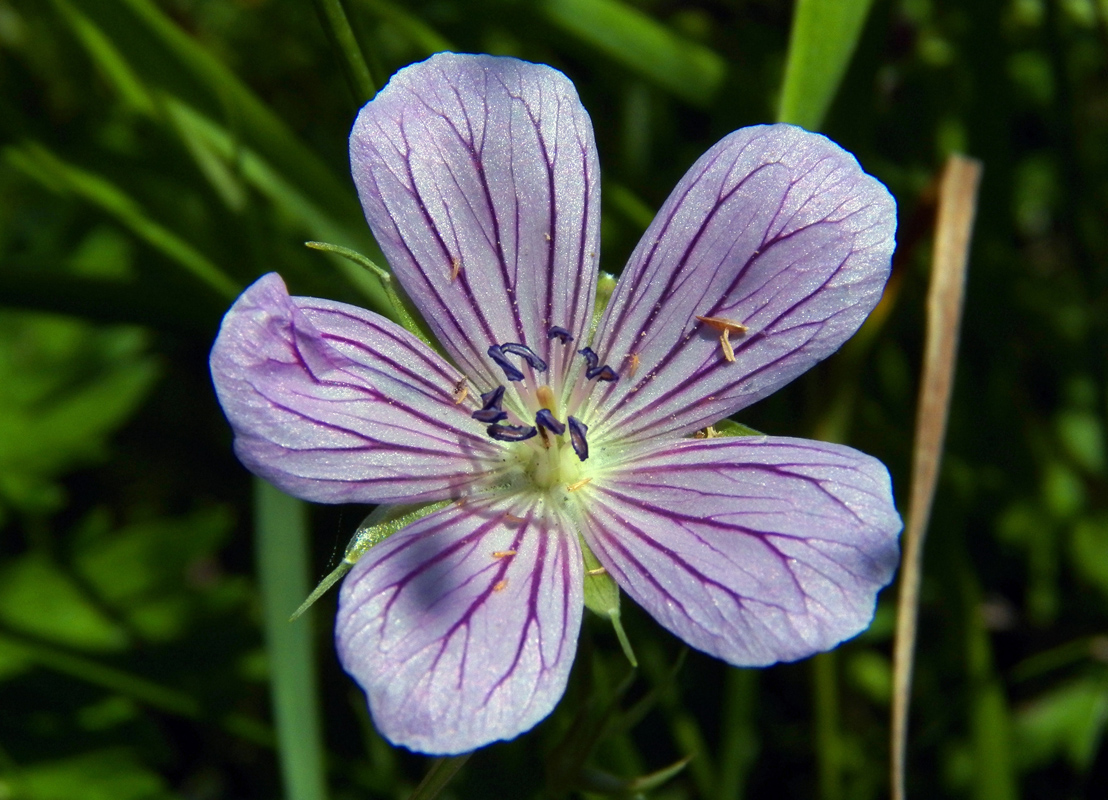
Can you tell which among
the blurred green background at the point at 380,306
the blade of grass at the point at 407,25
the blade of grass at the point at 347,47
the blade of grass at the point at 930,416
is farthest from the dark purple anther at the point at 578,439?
the blade of grass at the point at 407,25

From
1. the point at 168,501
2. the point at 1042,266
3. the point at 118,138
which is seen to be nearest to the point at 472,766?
the point at 168,501

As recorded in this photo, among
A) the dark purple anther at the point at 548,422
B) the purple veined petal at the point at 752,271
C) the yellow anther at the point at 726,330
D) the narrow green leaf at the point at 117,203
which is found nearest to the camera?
the purple veined petal at the point at 752,271

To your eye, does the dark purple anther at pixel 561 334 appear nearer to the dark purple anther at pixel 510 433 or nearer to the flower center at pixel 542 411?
the flower center at pixel 542 411

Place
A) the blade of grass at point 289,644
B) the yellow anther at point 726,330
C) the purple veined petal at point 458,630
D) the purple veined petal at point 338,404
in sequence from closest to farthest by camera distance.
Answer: the purple veined petal at point 458,630
the purple veined petal at point 338,404
the yellow anther at point 726,330
the blade of grass at point 289,644

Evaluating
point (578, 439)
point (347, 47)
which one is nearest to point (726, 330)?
point (578, 439)

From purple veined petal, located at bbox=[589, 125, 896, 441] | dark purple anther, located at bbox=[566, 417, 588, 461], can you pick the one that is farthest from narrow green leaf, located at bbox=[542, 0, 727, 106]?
dark purple anther, located at bbox=[566, 417, 588, 461]

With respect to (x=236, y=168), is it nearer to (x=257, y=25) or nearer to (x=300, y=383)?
(x=300, y=383)
